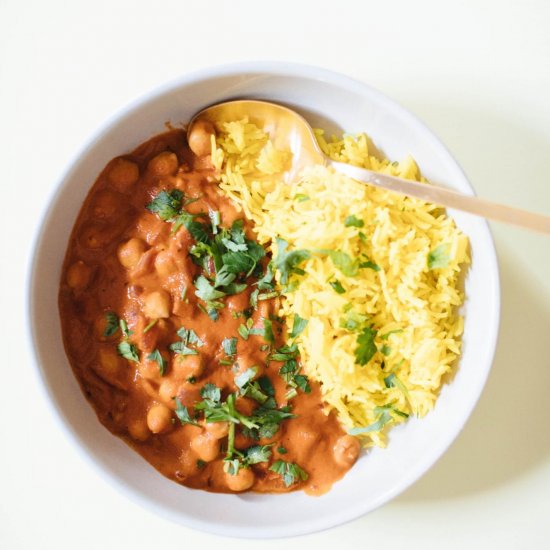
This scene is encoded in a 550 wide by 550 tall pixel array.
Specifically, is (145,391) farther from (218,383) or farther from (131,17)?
(131,17)

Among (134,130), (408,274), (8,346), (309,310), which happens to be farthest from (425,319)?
(8,346)

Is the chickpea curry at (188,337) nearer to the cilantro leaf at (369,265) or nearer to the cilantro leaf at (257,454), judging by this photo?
the cilantro leaf at (257,454)

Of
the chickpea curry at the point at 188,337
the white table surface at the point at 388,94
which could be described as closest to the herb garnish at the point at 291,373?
the chickpea curry at the point at 188,337

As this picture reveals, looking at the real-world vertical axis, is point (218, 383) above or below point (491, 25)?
below

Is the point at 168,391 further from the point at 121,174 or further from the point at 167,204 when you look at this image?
the point at 121,174

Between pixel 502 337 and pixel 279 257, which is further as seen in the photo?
pixel 502 337

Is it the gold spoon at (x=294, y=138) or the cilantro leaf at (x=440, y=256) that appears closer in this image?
the gold spoon at (x=294, y=138)
